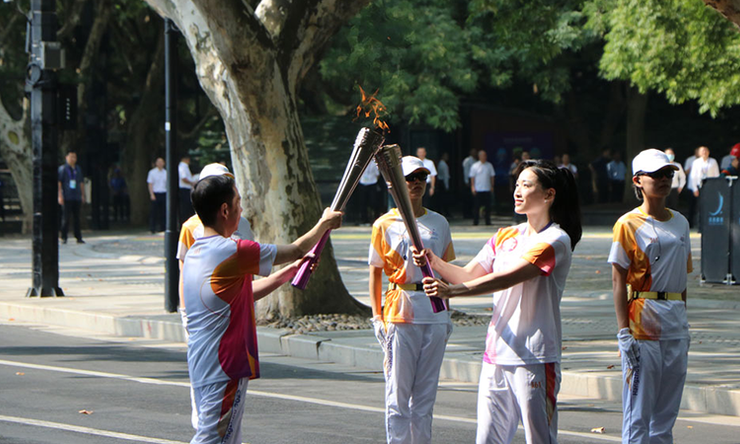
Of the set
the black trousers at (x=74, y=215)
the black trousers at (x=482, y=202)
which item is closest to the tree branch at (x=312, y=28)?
the black trousers at (x=74, y=215)

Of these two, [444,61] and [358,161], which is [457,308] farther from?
[444,61]

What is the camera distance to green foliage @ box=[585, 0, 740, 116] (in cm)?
1956

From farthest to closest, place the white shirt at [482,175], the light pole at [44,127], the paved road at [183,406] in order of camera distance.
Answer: the white shirt at [482,175]
the light pole at [44,127]
the paved road at [183,406]

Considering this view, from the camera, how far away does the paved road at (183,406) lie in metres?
7.56

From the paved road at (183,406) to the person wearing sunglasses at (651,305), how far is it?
1.46 metres

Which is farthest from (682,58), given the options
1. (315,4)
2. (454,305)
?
(315,4)

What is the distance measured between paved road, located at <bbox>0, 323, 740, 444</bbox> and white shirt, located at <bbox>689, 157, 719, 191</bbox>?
16039 mm

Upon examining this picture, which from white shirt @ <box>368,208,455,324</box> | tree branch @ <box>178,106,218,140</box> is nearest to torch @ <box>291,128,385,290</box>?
white shirt @ <box>368,208,455,324</box>

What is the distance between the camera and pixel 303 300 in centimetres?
1277

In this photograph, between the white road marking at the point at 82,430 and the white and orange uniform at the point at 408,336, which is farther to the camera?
the white road marking at the point at 82,430

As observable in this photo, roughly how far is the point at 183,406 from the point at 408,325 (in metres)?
2.71

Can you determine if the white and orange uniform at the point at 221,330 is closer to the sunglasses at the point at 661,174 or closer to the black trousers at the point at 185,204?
the sunglasses at the point at 661,174

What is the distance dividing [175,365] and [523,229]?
19.7ft

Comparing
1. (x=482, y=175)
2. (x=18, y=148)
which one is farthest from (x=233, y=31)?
(x=18, y=148)
